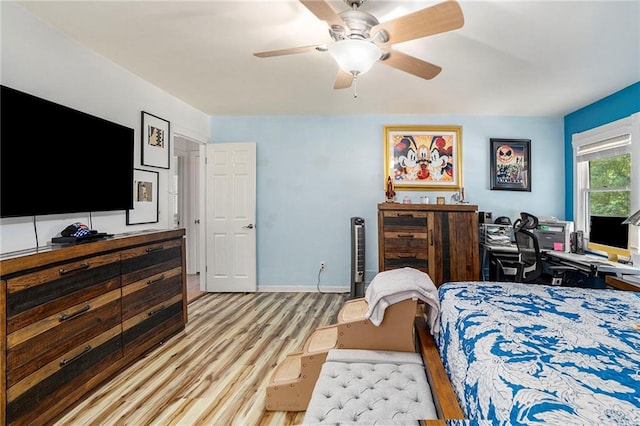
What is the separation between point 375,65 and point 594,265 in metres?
2.84

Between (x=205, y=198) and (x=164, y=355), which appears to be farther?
(x=205, y=198)

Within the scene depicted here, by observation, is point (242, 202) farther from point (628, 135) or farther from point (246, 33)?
point (628, 135)

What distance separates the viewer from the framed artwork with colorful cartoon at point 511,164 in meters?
4.34

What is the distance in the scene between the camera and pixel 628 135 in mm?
3293

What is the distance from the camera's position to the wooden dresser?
5.18 ft

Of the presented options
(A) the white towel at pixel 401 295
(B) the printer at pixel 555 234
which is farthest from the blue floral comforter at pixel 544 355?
(B) the printer at pixel 555 234

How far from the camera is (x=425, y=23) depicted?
5.19 ft

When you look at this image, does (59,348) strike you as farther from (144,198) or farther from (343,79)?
(343,79)

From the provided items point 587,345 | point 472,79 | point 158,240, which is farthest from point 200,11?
point 587,345

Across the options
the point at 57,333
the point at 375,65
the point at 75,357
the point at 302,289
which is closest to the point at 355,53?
the point at 375,65

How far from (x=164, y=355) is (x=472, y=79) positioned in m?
3.89

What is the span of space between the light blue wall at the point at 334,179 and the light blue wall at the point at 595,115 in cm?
9

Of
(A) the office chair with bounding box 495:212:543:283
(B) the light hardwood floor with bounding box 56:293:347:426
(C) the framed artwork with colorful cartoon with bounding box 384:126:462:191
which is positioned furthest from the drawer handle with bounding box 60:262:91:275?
(A) the office chair with bounding box 495:212:543:283

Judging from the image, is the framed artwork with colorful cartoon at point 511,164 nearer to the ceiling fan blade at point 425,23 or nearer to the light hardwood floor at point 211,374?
the light hardwood floor at point 211,374
